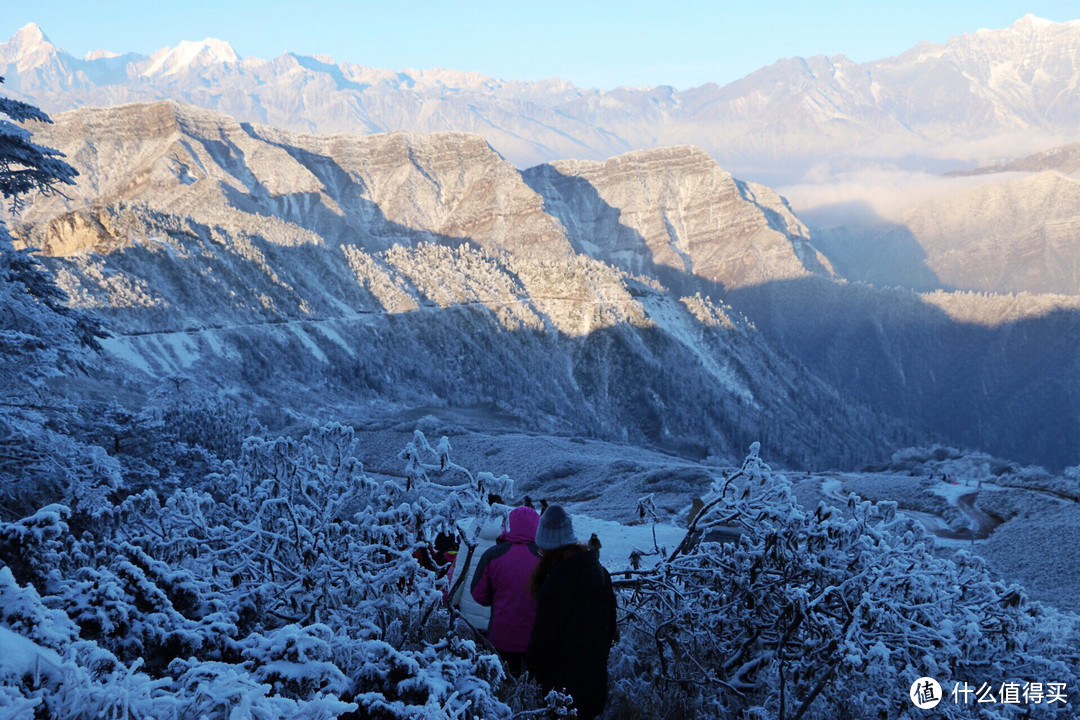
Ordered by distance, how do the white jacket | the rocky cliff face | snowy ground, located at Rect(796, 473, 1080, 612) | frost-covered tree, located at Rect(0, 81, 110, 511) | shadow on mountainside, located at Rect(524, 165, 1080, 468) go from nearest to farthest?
1. the white jacket
2. frost-covered tree, located at Rect(0, 81, 110, 511)
3. snowy ground, located at Rect(796, 473, 1080, 612)
4. shadow on mountainside, located at Rect(524, 165, 1080, 468)
5. the rocky cliff face

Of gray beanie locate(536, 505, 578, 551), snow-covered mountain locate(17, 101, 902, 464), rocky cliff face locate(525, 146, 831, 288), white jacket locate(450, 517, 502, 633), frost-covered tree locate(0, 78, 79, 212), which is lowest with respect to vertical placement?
Result: white jacket locate(450, 517, 502, 633)

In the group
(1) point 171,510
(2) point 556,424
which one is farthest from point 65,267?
(1) point 171,510

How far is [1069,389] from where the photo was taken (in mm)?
134875

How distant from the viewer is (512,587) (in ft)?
17.0

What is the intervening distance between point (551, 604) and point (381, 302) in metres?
60.7

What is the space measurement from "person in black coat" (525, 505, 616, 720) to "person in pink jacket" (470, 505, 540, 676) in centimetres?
23

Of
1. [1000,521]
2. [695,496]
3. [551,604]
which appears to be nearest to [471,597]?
[551,604]

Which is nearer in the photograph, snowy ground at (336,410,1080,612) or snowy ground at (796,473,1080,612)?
snowy ground at (336,410,1080,612)

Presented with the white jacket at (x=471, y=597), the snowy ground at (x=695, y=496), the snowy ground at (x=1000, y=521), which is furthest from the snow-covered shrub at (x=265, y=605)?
the snowy ground at (x=1000, y=521)

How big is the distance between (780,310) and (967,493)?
146464 mm

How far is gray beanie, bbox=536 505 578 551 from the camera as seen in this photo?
4.75m

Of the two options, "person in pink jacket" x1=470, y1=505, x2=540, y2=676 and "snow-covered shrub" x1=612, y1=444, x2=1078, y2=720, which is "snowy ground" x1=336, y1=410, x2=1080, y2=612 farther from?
"person in pink jacket" x1=470, y1=505, x2=540, y2=676

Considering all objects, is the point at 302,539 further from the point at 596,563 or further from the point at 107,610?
the point at 596,563

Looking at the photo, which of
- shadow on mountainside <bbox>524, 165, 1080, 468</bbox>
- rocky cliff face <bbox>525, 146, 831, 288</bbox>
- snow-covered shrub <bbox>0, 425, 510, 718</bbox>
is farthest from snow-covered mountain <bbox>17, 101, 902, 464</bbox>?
shadow on mountainside <bbox>524, 165, 1080, 468</bbox>
